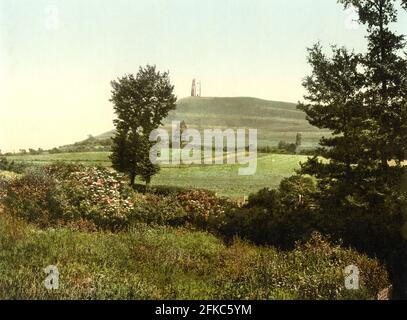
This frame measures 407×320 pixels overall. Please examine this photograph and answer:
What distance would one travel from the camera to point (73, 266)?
34.4 feet

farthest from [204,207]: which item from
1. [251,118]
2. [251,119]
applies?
[251,119]

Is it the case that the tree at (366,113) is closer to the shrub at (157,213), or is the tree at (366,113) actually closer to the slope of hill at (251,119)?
the shrub at (157,213)

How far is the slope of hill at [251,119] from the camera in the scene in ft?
84.2

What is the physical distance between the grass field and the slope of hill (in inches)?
129

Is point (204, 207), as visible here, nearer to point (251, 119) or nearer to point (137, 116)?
point (137, 116)

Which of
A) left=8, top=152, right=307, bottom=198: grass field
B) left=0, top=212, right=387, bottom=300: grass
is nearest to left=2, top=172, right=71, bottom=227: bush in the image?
left=0, top=212, right=387, bottom=300: grass

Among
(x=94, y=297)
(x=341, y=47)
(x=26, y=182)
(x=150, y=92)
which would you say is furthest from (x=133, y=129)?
(x=94, y=297)

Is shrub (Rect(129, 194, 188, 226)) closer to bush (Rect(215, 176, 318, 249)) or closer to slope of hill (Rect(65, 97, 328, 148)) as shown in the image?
bush (Rect(215, 176, 318, 249))

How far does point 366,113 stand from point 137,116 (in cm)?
970

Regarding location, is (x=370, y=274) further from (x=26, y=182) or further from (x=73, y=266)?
(x=26, y=182)

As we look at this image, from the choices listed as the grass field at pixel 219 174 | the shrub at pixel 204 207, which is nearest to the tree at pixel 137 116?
the grass field at pixel 219 174

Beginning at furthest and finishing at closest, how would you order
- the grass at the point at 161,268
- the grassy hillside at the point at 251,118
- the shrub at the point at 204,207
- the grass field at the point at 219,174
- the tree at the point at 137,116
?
the grassy hillside at the point at 251,118, the grass field at the point at 219,174, the tree at the point at 137,116, the shrub at the point at 204,207, the grass at the point at 161,268

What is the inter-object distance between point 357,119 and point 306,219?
13.4ft

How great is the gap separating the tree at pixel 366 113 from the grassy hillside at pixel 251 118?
8739mm
